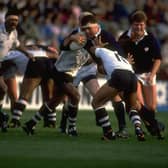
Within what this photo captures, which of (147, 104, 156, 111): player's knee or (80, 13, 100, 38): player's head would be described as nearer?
(80, 13, 100, 38): player's head

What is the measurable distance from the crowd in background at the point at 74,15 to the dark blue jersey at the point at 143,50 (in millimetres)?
9142

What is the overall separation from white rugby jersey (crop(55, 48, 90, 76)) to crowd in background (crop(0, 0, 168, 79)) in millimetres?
9325

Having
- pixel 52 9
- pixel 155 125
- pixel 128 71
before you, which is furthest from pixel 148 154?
pixel 52 9

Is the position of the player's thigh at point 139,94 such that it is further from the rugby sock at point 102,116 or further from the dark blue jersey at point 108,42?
the rugby sock at point 102,116

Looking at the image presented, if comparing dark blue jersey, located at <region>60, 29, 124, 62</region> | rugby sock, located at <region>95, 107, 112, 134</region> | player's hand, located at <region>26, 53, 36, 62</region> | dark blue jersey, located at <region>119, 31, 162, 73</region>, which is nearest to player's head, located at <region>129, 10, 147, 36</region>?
dark blue jersey, located at <region>119, 31, 162, 73</region>

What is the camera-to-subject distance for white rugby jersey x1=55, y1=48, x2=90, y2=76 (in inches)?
586

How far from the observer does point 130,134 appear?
1535 centimetres

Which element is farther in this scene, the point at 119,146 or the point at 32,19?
the point at 32,19

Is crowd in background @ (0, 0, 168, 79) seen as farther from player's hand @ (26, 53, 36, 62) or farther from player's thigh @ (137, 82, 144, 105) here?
player's thigh @ (137, 82, 144, 105)

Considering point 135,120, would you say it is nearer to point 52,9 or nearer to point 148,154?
point 148,154

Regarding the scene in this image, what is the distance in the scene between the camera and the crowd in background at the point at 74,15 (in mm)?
25766

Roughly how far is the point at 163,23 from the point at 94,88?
13.2 m

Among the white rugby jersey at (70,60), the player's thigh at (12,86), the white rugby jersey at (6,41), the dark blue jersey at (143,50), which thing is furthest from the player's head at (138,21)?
the player's thigh at (12,86)

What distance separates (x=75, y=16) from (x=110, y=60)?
13.4 m
